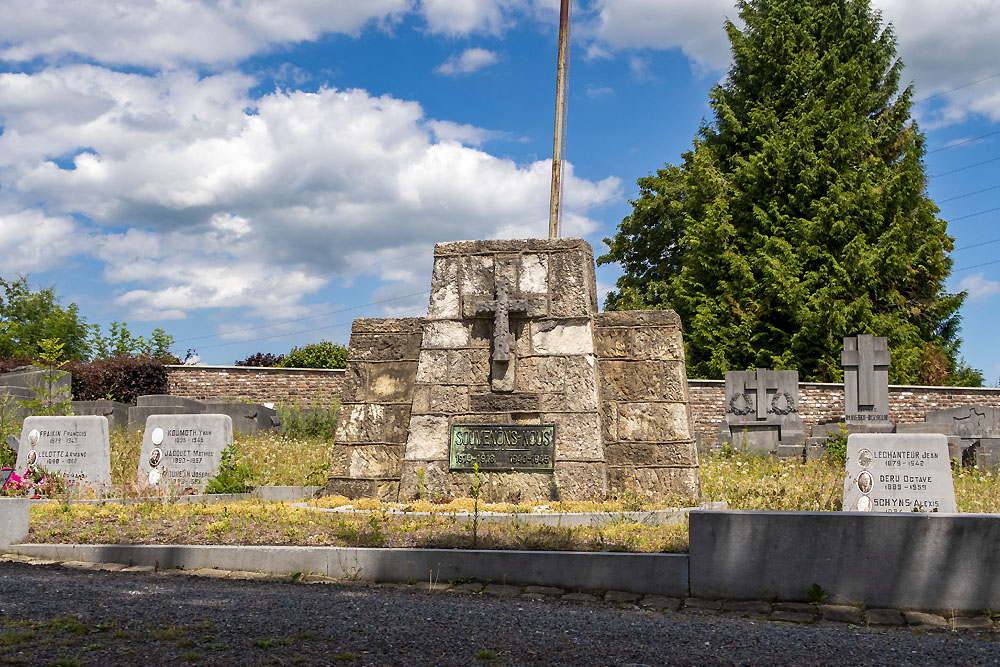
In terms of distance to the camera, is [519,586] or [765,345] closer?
[519,586]

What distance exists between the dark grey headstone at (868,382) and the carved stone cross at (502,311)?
13470mm

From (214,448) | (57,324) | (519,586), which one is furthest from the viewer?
(57,324)

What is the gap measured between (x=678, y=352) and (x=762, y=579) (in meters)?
3.95

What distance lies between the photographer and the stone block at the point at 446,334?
985 cm

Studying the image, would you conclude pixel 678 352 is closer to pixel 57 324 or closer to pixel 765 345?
pixel 765 345

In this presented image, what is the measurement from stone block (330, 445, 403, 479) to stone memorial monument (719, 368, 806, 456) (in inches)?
457

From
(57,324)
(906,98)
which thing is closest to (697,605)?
(906,98)

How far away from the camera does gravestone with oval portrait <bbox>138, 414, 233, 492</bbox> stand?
10.7 m

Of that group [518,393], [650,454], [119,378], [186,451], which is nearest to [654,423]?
[650,454]

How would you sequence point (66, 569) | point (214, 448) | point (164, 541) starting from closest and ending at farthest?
point (66, 569) < point (164, 541) < point (214, 448)

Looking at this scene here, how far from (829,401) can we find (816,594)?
1919cm

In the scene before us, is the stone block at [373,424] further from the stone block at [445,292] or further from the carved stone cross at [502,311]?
the carved stone cross at [502,311]

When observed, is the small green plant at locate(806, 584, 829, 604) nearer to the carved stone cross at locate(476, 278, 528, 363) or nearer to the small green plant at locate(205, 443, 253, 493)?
the carved stone cross at locate(476, 278, 528, 363)

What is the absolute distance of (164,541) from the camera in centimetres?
756
